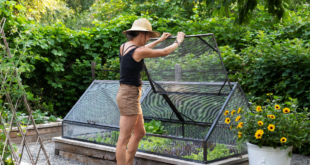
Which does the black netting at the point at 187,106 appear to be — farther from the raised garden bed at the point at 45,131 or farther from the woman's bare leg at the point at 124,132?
the raised garden bed at the point at 45,131

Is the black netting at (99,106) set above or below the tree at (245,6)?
below

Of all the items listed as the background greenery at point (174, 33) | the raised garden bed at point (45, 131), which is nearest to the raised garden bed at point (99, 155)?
the raised garden bed at point (45, 131)

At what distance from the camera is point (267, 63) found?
442cm

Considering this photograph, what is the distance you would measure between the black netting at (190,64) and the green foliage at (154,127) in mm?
551

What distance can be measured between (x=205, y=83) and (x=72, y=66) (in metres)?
4.09

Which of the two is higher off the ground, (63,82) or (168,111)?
(63,82)

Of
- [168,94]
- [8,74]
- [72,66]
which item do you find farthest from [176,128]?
[72,66]

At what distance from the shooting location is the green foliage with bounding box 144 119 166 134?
399 centimetres

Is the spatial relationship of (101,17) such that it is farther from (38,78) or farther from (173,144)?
(173,144)

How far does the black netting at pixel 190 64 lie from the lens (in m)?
3.34

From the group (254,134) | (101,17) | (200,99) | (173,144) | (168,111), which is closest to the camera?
(254,134)

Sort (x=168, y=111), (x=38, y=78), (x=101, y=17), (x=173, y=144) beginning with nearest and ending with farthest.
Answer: (x=173, y=144) < (x=168, y=111) < (x=38, y=78) < (x=101, y=17)

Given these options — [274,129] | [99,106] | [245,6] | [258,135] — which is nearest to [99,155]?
[99,106]

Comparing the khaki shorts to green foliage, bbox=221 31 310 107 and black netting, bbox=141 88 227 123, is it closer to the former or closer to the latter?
black netting, bbox=141 88 227 123
